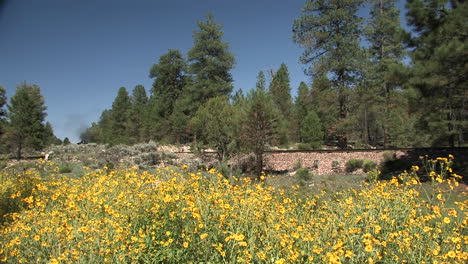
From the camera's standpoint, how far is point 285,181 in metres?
13.3

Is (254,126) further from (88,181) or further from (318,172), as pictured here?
(88,181)

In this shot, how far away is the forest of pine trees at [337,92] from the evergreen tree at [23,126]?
9 centimetres

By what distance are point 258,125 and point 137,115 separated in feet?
108

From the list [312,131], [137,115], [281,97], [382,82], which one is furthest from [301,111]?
[137,115]

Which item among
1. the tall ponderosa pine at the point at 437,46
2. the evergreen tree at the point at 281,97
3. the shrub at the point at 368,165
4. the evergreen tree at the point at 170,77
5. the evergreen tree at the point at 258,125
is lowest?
the shrub at the point at 368,165

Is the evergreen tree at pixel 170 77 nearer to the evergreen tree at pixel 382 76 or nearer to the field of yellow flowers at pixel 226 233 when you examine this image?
the evergreen tree at pixel 382 76

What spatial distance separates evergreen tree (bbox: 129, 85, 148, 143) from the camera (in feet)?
130

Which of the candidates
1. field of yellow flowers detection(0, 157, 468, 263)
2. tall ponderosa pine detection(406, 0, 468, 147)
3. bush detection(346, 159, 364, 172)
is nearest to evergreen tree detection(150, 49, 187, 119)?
bush detection(346, 159, 364, 172)

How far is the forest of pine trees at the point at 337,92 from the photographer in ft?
38.8

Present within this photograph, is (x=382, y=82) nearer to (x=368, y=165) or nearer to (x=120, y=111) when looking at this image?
(x=368, y=165)

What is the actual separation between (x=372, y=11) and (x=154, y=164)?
23.8m

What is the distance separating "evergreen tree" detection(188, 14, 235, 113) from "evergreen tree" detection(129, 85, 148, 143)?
10729mm

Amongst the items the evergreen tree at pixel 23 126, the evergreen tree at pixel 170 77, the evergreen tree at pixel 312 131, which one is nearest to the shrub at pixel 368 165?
the evergreen tree at pixel 312 131

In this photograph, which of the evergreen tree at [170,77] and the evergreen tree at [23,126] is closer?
the evergreen tree at [23,126]
